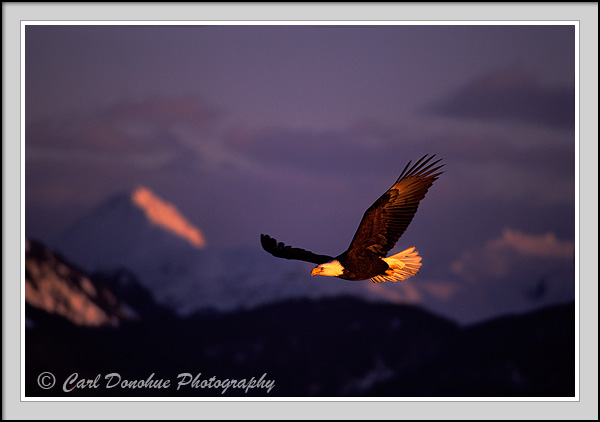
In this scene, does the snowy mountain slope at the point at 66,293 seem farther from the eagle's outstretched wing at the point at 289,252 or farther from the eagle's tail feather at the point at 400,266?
the eagle's tail feather at the point at 400,266

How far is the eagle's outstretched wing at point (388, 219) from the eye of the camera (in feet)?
18.4

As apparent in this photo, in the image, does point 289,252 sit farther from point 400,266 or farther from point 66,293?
point 66,293

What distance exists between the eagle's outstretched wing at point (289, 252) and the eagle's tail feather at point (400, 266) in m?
0.37

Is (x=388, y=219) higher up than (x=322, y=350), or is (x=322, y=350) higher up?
(x=388, y=219)

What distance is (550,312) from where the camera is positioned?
43.7 ft

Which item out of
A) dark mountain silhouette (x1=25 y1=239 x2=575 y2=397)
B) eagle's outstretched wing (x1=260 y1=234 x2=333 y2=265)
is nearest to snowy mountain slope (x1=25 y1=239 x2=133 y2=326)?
dark mountain silhouette (x1=25 y1=239 x2=575 y2=397)

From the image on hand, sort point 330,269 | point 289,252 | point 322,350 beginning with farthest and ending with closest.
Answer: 1. point 322,350
2. point 289,252
3. point 330,269

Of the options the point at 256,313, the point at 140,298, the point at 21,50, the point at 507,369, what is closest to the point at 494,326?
the point at 507,369

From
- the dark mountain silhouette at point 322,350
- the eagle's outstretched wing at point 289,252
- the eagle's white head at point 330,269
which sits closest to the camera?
the eagle's white head at point 330,269

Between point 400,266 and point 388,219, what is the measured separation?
13.4 inches

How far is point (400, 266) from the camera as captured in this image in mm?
5762

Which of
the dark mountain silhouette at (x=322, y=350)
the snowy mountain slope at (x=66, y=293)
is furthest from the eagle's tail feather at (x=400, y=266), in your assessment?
the snowy mountain slope at (x=66, y=293)

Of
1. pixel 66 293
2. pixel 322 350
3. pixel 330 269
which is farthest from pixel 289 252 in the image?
pixel 66 293

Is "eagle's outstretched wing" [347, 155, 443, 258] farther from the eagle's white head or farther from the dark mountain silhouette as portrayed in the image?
the dark mountain silhouette
